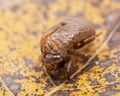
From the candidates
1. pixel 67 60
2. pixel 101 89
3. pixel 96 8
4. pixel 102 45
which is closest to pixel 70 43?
pixel 67 60

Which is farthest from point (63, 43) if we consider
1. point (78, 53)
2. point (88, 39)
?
point (88, 39)

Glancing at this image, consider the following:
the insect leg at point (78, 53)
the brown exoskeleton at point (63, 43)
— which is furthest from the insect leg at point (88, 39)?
the insect leg at point (78, 53)

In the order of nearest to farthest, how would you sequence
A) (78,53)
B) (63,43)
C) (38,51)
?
(63,43)
(78,53)
(38,51)

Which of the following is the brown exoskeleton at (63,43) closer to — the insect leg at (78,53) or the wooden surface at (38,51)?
the insect leg at (78,53)

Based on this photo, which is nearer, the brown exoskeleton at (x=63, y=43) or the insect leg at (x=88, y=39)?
the brown exoskeleton at (x=63, y=43)

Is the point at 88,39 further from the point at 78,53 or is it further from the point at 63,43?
the point at 63,43

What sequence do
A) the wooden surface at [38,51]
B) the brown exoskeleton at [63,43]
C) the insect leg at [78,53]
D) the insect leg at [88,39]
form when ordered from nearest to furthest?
the wooden surface at [38,51] < the brown exoskeleton at [63,43] < the insect leg at [78,53] < the insect leg at [88,39]
